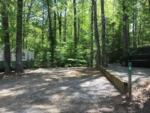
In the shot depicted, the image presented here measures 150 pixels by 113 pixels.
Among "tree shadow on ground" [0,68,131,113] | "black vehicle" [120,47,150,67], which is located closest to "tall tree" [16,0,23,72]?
"tree shadow on ground" [0,68,131,113]

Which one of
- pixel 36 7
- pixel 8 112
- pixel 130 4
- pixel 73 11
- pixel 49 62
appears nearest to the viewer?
pixel 8 112

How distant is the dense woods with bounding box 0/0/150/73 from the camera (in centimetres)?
2194

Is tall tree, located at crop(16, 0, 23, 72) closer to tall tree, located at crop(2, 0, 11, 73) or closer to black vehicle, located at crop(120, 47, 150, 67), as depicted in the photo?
tall tree, located at crop(2, 0, 11, 73)

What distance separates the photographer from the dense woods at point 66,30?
72.0 feet

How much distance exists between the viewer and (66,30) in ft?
178

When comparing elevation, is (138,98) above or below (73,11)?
below

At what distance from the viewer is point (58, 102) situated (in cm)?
1110

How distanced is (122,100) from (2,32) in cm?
1232

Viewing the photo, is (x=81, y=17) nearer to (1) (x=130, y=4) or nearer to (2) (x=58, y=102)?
(1) (x=130, y=4)

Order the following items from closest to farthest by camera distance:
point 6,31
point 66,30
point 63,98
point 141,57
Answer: point 63,98 → point 6,31 → point 141,57 → point 66,30

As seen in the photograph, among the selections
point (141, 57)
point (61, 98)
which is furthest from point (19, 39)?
point (61, 98)

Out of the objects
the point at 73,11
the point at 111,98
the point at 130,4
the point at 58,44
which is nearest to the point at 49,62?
the point at 58,44

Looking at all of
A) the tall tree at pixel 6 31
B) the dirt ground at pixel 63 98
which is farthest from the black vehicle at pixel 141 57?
the dirt ground at pixel 63 98

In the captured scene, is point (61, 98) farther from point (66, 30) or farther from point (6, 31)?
point (66, 30)
